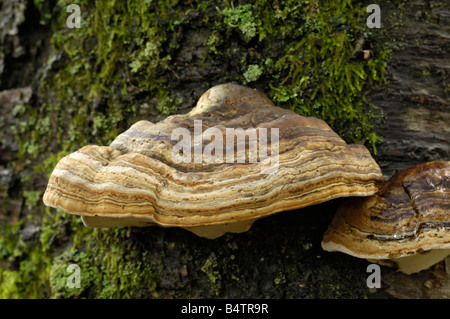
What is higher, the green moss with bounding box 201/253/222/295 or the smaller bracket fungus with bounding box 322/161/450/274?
the smaller bracket fungus with bounding box 322/161/450/274

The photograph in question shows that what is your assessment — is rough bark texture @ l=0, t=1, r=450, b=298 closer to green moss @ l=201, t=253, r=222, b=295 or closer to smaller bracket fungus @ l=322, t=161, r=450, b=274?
green moss @ l=201, t=253, r=222, b=295

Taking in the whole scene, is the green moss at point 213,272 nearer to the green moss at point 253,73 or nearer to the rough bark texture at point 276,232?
the rough bark texture at point 276,232

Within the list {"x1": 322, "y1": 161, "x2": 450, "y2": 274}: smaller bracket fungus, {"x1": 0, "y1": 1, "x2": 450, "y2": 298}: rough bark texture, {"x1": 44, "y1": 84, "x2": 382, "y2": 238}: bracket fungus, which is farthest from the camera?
{"x1": 0, "y1": 1, "x2": 450, "y2": 298}: rough bark texture

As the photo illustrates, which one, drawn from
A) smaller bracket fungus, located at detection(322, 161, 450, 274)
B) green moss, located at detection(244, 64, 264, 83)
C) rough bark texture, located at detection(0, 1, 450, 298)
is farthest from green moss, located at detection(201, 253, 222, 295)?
green moss, located at detection(244, 64, 264, 83)

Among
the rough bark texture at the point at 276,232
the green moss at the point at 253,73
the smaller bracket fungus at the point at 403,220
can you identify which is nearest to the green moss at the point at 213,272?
the rough bark texture at the point at 276,232

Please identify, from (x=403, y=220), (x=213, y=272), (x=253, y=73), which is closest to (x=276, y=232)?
(x=213, y=272)

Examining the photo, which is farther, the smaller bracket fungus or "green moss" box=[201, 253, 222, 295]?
"green moss" box=[201, 253, 222, 295]

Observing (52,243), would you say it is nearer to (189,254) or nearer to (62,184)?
(189,254)
